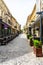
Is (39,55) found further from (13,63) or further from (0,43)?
(0,43)

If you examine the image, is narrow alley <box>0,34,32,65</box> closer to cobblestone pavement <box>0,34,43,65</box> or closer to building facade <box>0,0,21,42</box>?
cobblestone pavement <box>0,34,43,65</box>

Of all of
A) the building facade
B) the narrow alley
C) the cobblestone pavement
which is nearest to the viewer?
the cobblestone pavement

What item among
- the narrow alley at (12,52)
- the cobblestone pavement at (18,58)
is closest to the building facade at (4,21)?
the narrow alley at (12,52)

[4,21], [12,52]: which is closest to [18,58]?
[12,52]

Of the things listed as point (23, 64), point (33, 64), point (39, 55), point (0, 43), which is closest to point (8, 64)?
point (23, 64)

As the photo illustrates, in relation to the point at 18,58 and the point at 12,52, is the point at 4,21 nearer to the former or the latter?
the point at 12,52

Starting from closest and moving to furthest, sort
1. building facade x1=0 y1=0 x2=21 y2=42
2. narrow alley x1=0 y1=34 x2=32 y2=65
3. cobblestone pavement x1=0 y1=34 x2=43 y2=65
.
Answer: cobblestone pavement x1=0 y1=34 x2=43 y2=65 < narrow alley x1=0 y1=34 x2=32 y2=65 < building facade x1=0 y1=0 x2=21 y2=42

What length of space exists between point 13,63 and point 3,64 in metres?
0.51

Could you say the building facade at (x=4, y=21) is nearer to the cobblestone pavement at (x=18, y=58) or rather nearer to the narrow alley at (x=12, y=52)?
the narrow alley at (x=12, y=52)

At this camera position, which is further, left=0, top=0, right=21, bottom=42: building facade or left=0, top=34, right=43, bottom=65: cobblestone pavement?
left=0, top=0, right=21, bottom=42: building facade

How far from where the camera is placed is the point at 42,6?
26203 mm

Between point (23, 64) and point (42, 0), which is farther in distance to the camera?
point (42, 0)

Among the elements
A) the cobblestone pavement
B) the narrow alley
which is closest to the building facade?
the narrow alley

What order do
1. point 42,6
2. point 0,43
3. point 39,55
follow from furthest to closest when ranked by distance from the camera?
point 42,6, point 0,43, point 39,55
